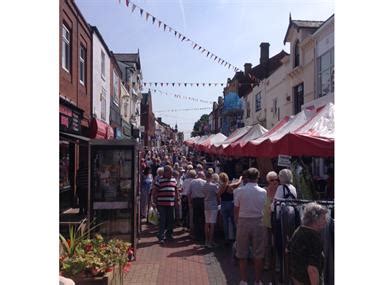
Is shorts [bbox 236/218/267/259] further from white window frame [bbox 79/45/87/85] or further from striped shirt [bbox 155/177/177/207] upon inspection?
white window frame [bbox 79/45/87/85]

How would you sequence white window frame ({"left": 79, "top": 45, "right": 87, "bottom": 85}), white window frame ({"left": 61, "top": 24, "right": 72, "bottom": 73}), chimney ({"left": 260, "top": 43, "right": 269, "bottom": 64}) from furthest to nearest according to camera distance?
chimney ({"left": 260, "top": 43, "right": 269, "bottom": 64}), white window frame ({"left": 79, "top": 45, "right": 87, "bottom": 85}), white window frame ({"left": 61, "top": 24, "right": 72, "bottom": 73})

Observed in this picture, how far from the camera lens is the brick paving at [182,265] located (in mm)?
6324

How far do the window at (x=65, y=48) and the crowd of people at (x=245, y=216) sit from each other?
467cm

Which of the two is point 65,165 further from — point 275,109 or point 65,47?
point 275,109

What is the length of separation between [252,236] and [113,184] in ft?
8.57

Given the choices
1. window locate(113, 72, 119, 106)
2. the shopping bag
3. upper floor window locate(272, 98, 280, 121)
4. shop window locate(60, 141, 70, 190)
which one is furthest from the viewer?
window locate(113, 72, 119, 106)

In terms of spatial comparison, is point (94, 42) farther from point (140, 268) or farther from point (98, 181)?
point (140, 268)

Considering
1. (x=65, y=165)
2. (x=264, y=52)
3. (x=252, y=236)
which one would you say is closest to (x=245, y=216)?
(x=252, y=236)

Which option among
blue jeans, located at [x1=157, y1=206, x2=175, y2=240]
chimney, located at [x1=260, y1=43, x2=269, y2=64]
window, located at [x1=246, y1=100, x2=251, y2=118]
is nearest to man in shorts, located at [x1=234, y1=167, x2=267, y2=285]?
blue jeans, located at [x1=157, y1=206, x2=175, y2=240]

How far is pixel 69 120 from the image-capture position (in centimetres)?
1333

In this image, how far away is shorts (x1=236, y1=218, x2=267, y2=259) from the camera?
6027mm

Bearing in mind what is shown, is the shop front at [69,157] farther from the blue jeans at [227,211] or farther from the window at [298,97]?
the window at [298,97]

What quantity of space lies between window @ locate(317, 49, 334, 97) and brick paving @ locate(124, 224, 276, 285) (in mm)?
9622

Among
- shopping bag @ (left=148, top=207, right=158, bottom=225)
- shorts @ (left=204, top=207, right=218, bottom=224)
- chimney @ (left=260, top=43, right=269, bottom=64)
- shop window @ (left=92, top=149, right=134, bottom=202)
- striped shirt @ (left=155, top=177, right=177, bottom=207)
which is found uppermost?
chimney @ (left=260, top=43, right=269, bottom=64)
